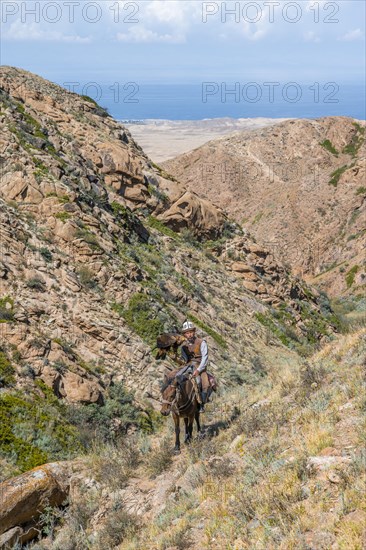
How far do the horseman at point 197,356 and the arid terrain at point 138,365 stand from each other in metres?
1.01

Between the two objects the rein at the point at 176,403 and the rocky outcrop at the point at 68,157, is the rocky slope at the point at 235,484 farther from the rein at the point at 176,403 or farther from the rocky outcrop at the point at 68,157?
the rocky outcrop at the point at 68,157

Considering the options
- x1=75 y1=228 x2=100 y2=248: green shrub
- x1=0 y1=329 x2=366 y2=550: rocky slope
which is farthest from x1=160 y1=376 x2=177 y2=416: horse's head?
x1=75 y1=228 x2=100 y2=248: green shrub

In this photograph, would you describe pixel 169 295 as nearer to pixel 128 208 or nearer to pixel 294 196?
pixel 128 208

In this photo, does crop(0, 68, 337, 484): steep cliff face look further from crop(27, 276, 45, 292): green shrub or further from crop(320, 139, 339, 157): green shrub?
crop(320, 139, 339, 157): green shrub

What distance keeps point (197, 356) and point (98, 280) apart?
316 inches

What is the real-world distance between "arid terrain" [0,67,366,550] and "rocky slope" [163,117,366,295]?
80.2 feet

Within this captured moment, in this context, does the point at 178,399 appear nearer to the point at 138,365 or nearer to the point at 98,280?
the point at 138,365

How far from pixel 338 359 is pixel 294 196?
58.2 metres

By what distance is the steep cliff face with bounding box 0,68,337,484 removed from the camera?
1321 cm

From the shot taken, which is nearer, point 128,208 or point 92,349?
point 92,349

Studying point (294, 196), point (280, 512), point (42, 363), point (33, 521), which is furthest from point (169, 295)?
point (294, 196)

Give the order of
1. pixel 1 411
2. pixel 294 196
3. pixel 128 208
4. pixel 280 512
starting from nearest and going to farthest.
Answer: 1. pixel 280 512
2. pixel 1 411
3. pixel 128 208
4. pixel 294 196

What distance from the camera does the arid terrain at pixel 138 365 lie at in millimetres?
6859

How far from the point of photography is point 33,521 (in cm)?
855
